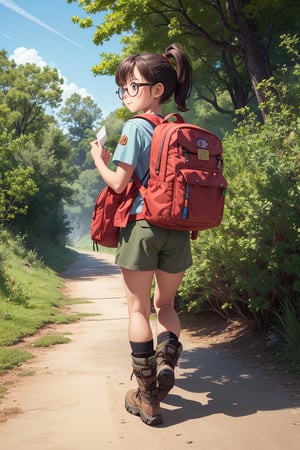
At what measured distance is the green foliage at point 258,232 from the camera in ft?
15.0

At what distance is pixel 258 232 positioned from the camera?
4.67 m

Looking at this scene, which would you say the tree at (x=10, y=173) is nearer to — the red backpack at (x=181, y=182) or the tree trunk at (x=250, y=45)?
the tree trunk at (x=250, y=45)

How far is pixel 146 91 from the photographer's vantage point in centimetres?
334

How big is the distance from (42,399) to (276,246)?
259 cm

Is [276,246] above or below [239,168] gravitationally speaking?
below

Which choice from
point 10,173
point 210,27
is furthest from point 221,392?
point 210,27

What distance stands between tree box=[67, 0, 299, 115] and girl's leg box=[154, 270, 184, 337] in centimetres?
624

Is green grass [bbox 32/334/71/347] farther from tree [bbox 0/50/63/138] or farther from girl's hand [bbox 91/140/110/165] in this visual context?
tree [bbox 0/50/63/138]

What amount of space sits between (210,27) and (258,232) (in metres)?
10.7

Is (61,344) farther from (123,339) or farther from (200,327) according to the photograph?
(200,327)

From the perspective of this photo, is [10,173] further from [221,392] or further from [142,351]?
[142,351]

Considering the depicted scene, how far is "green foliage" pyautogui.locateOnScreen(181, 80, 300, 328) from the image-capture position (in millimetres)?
4570

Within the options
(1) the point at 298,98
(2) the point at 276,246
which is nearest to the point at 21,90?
(1) the point at 298,98

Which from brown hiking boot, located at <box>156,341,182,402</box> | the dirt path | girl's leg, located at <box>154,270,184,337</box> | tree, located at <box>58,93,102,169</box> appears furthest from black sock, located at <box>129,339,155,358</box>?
tree, located at <box>58,93,102,169</box>
